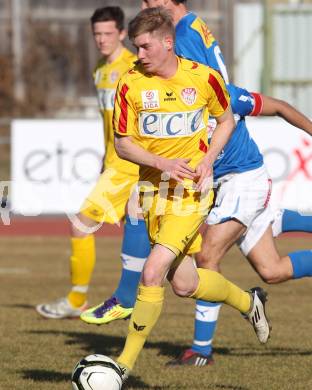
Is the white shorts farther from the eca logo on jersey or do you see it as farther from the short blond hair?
the short blond hair

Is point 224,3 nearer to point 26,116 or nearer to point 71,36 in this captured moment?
point 71,36

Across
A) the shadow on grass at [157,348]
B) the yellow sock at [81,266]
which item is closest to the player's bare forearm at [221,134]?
the shadow on grass at [157,348]

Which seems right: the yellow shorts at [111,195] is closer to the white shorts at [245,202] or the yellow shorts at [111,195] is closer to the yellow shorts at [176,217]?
the white shorts at [245,202]

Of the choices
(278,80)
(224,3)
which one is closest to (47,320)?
(278,80)

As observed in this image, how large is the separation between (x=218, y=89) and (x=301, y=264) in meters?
1.53

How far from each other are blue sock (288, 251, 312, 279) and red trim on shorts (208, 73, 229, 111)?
138cm

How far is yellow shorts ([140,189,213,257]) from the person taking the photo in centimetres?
589

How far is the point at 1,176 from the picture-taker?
20297 millimetres

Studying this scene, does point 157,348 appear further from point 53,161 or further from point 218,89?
point 53,161

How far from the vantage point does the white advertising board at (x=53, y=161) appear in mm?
16469

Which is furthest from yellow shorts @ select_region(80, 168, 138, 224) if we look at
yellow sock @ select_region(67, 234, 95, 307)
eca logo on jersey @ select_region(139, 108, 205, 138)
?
eca logo on jersey @ select_region(139, 108, 205, 138)

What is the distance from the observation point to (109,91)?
8.88 metres

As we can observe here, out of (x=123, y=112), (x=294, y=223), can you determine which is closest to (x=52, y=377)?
(x=123, y=112)

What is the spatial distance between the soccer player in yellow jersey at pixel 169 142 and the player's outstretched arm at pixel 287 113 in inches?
25.7
